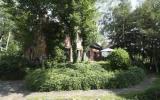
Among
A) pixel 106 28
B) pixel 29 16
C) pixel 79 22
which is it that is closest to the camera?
pixel 79 22

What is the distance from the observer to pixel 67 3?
23562 millimetres

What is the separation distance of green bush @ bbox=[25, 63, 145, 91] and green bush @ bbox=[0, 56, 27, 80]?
623 centimetres

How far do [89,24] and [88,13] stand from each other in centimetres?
89

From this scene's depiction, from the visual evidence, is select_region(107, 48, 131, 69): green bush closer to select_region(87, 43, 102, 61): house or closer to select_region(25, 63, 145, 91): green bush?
select_region(25, 63, 145, 91): green bush

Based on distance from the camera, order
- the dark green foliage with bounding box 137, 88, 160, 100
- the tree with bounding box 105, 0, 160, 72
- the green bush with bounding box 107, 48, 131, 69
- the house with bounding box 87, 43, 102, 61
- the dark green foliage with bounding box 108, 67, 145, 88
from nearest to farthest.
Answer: the dark green foliage with bounding box 137, 88, 160, 100 → the dark green foliage with bounding box 108, 67, 145, 88 → the green bush with bounding box 107, 48, 131, 69 → the tree with bounding box 105, 0, 160, 72 → the house with bounding box 87, 43, 102, 61

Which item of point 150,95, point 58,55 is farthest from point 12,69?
point 150,95

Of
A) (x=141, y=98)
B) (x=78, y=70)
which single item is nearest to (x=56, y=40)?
(x=78, y=70)

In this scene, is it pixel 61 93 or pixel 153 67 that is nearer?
pixel 61 93

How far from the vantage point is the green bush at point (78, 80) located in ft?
65.8

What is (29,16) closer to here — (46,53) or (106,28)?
(46,53)

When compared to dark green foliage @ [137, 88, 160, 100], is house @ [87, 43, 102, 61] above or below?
Result: above

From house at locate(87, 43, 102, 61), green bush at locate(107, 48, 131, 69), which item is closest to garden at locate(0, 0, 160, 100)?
green bush at locate(107, 48, 131, 69)

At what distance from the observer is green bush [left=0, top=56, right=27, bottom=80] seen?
28172 mm

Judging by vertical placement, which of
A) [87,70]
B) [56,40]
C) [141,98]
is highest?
[56,40]
